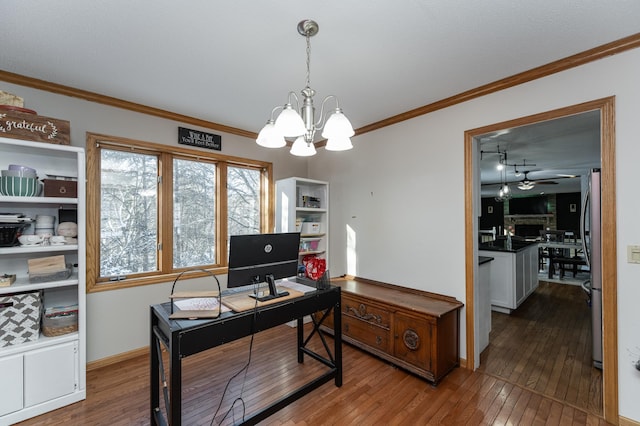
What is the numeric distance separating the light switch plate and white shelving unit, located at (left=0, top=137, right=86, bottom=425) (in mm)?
3994

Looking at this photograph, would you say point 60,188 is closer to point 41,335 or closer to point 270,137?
point 41,335

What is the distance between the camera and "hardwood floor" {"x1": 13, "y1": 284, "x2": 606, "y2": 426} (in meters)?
1.99

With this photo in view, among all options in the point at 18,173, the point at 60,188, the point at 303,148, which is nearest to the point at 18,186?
the point at 18,173

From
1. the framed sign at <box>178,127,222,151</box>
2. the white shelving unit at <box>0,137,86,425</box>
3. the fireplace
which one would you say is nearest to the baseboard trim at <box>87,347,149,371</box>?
the white shelving unit at <box>0,137,86,425</box>

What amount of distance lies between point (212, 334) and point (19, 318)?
5.32 ft

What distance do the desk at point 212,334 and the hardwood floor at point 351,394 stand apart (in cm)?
18

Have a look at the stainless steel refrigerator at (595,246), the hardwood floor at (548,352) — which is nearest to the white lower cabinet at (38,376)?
the hardwood floor at (548,352)

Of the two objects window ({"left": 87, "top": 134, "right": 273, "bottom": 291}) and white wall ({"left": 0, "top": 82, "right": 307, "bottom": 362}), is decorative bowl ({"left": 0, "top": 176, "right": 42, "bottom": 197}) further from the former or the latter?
white wall ({"left": 0, "top": 82, "right": 307, "bottom": 362})

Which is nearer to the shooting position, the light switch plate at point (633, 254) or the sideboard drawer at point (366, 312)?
the light switch plate at point (633, 254)

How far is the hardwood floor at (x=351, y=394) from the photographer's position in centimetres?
199

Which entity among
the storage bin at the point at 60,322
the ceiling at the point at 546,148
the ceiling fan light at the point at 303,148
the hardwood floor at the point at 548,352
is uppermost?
the ceiling at the point at 546,148

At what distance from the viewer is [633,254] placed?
1859 mm

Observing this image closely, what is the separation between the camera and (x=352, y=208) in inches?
148

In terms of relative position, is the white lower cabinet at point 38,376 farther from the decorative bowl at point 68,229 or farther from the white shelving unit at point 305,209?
the white shelving unit at point 305,209
